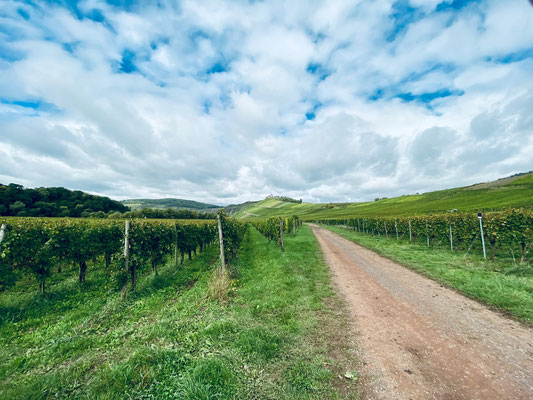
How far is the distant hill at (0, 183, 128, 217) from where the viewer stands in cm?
5474

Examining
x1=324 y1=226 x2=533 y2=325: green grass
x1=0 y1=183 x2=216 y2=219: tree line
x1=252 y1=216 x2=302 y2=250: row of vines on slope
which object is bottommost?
x1=324 y1=226 x2=533 y2=325: green grass

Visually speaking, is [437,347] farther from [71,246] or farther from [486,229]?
[71,246]

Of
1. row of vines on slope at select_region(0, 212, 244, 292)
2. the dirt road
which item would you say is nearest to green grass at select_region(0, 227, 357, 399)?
the dirt road

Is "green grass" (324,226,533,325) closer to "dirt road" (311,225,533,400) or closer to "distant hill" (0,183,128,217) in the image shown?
"dirt road" (311,225,533,400)

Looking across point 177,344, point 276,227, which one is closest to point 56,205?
point 276,227

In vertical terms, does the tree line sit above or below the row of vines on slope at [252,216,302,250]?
above

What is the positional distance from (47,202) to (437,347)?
315 ft

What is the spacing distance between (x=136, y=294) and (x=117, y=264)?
1.45m

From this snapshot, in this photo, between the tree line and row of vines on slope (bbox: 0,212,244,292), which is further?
the tree line

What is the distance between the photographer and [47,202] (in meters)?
65.2

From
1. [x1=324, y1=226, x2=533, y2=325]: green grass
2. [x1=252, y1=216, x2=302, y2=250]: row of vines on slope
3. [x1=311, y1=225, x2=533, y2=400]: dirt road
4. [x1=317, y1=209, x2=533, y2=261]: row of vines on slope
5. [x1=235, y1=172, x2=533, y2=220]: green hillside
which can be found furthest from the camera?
[x1=235, y1=172, x2=533, y2=220]: green hillside

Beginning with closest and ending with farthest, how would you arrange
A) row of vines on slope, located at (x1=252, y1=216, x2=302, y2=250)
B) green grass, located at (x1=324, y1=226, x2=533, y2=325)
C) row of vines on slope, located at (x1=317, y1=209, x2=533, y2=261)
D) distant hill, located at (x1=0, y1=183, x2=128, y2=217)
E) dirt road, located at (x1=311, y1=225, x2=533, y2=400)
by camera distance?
dirt road, located at (x1=311, y1=225, x2=533, y2=400), green grass, located at (x1=324, y1=226, x2=533, y2=325), row of vines on slope, located at (x1=317, y1=209, x2=533, y2=261), row of vines on slope, located at (x1=252, y1=216, x2=302, y2=250), distant hill, located at (x1=0, y1=183, x2=128, y2=217)

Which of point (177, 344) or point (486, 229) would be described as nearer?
point (177, 344)

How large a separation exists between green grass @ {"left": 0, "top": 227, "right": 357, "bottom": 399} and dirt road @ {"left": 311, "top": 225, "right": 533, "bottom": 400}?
1.90ft
